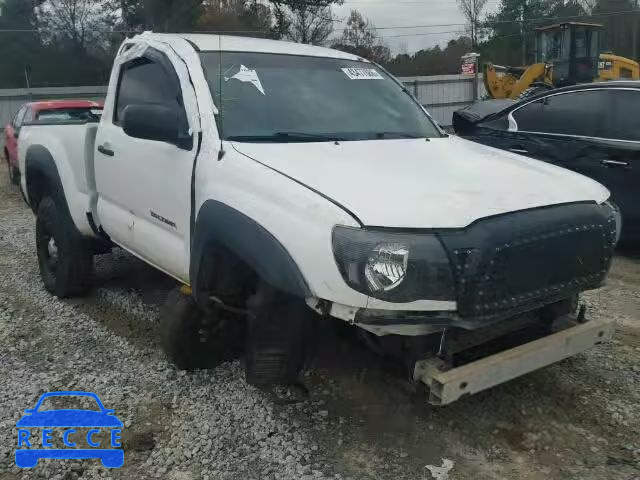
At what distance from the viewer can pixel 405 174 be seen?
3.05m

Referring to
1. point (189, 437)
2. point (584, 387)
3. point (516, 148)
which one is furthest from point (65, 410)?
point (516, 148)


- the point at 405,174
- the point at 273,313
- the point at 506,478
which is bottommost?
the point at 506,478

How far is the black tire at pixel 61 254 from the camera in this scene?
16.4 ft

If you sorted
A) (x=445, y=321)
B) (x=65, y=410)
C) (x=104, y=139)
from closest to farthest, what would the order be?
(x=445, y=321)
(x=65, y=410)
(x=104, y=139)

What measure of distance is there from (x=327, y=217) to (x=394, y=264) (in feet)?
1.09

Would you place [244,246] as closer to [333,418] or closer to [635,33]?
[333,418]

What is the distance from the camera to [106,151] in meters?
4.39

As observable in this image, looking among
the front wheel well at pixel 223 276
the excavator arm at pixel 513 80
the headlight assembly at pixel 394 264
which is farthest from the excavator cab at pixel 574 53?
the headlight assembly at pixel 394 264

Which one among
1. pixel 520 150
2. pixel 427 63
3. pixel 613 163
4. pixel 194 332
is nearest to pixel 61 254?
pixel 194 332

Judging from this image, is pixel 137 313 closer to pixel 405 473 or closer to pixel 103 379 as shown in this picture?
pixel 103 379

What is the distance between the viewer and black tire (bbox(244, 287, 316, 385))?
3090 millimetres

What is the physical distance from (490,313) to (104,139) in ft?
9.99

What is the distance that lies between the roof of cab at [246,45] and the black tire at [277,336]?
1687mm

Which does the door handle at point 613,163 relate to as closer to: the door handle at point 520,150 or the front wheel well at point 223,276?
the door handle at point 520,150
